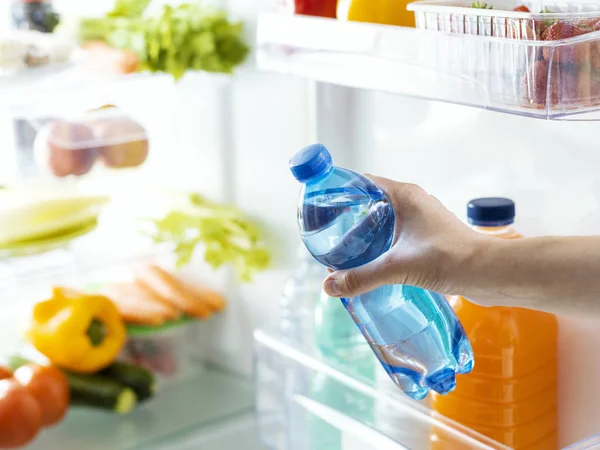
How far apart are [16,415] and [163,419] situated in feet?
1.03

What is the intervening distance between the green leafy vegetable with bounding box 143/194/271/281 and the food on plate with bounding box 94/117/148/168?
0.38 ft

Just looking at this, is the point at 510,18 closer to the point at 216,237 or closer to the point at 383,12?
the point at 383,12

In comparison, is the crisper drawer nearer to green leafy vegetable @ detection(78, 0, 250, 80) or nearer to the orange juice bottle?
the orange juice bottle

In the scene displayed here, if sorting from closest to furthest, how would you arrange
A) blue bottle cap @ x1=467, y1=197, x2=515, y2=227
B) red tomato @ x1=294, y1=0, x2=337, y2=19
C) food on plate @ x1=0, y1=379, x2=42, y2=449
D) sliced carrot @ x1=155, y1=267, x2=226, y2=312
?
blue bottle cap @ x1=467, y1=197, x2=515, y2=227 < red tomato @ x1=294, y1=0, x2=337, y2=19 < food on plate @ x1=0, y1=379, x2=42, y2=449 < sliced carrot @ x1=155, y1=267, x2=226, y2=312

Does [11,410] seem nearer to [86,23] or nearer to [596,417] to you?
[86,23]

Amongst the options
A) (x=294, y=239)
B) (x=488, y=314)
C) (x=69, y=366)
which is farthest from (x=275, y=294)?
(x=488, y=314)

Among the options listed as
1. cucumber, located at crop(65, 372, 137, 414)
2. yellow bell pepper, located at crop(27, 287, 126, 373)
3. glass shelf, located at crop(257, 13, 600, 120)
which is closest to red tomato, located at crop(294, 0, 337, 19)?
glass shelf, located at crop(257, 13, 600, 120)

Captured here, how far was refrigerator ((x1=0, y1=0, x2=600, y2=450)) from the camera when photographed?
1.07 meters

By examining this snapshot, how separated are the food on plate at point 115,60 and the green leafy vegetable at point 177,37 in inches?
0.4

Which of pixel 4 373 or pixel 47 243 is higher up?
pixel 47 243

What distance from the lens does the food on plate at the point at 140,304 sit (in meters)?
1.64

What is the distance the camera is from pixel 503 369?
1.09 m

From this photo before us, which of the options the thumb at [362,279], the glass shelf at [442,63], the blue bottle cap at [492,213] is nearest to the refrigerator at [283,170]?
the glass shelf at [442,63]

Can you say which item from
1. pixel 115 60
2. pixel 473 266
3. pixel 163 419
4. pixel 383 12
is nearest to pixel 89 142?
pixel 115 60
